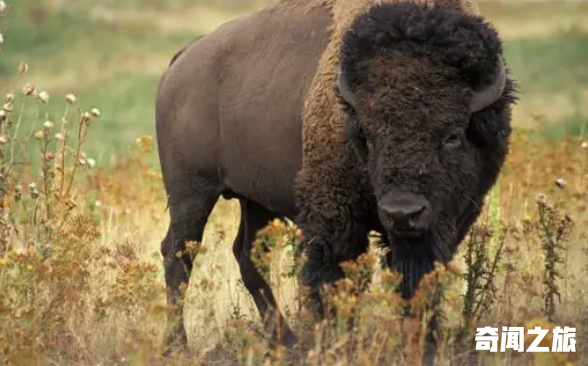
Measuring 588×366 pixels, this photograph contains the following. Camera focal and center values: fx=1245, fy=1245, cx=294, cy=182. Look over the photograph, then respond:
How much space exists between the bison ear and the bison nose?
0.52 m

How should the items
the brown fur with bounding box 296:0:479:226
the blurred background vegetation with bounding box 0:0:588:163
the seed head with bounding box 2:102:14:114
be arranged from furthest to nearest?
the blurred background vegetation with bounding box 0:0:588:163 → the seed head with bounding box 2:102:14:114 → the brown fur with bounding box 296:0:479:226

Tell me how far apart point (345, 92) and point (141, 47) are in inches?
1623

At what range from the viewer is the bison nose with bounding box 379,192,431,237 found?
235 inches

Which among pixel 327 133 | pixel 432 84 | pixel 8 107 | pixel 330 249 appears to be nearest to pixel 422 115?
pixel 432 84

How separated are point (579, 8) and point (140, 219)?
120ft

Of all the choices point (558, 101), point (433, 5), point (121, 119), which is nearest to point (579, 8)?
point (558, 101)

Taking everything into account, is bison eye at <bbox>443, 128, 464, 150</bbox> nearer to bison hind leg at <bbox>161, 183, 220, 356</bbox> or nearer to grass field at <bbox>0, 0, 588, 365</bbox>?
grass field at <bbox>0, 0, 588, 365</bbox>

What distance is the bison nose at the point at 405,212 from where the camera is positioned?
235 inches

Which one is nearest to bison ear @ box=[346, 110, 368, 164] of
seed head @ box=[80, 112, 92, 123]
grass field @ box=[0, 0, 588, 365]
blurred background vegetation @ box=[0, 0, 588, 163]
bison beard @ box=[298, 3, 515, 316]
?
bison beard @ box=[298, 3, 515, 316]

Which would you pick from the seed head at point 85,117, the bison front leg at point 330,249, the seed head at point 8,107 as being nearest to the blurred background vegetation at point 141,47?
the seed head at point 85,117

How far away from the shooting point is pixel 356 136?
650 cm

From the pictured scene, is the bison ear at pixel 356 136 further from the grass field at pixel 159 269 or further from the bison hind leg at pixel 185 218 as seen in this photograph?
the bison hind leg at pixel 185 218

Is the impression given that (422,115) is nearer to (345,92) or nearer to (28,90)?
(345,92)

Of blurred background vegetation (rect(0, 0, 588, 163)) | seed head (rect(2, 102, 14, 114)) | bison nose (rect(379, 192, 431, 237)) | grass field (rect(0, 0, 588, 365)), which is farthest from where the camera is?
blurred background vegetation (rect(0, 0, 588, 163))
